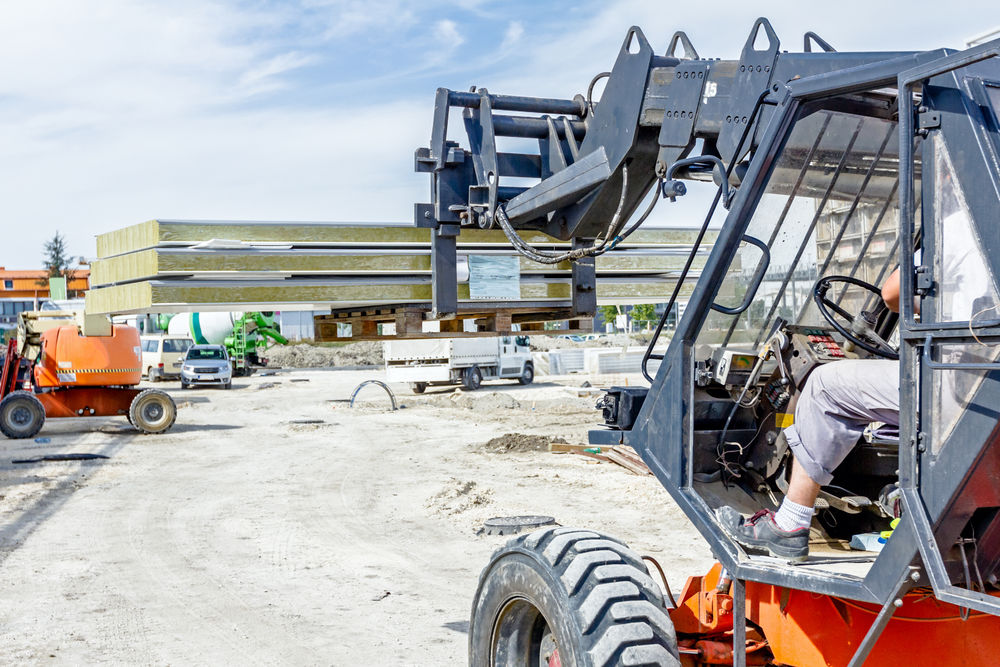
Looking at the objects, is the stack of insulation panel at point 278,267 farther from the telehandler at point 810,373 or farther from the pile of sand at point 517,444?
the pile of sand at point 517,444

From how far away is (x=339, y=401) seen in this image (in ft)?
98.6

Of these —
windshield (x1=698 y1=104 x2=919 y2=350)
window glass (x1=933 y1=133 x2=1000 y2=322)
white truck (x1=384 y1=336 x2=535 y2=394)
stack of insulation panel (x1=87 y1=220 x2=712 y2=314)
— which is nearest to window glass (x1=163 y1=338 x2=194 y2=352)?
white truck (x1=384 y1=336 x2=535 y2=394)

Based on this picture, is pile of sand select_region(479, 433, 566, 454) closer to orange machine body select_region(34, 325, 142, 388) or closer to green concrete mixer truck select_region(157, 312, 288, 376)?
orange machine body select_region(34, 325, 142, 388)

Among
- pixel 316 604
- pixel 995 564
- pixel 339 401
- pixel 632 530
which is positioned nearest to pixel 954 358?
pixel 995 564

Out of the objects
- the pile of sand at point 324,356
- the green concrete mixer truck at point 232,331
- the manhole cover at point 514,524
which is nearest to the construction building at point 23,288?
the pile of sand at point 324,356

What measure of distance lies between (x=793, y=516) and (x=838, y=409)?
1.41 feet

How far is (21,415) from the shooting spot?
65.2ft

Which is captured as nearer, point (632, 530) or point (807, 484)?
point (807, 484)

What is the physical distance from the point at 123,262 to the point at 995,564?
640 cm

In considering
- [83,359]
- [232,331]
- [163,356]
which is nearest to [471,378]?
[83,359]

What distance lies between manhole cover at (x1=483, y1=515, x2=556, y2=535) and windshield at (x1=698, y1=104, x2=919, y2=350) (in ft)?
22.6

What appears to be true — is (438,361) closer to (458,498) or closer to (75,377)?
(75,377)

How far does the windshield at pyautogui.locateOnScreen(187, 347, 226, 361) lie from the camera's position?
37.0m

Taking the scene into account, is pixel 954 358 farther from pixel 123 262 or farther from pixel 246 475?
pixel 246 475
